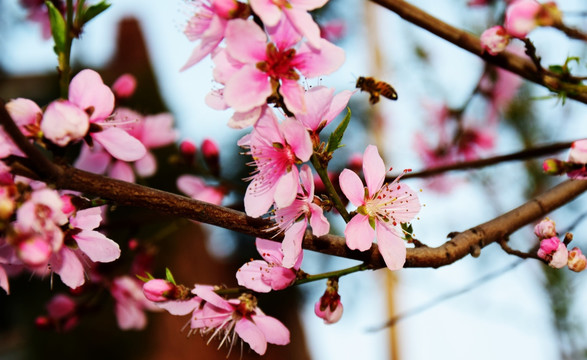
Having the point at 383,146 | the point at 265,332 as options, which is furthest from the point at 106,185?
the point at 383,146

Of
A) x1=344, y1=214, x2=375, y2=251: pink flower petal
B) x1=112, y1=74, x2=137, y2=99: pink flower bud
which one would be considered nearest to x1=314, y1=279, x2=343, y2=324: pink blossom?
x1=344, y1=214, x2=375, y2=251: pink flower petal

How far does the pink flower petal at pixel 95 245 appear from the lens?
69 centimetres

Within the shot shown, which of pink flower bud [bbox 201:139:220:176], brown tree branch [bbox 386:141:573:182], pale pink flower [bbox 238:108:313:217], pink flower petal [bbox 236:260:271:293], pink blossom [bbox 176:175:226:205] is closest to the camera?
pale pink flower [bbox 238:108:313:217]

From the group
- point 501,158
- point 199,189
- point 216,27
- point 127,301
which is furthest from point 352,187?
point 127,301

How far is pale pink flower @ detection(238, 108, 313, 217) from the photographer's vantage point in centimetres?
61

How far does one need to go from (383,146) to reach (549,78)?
307 centimetres

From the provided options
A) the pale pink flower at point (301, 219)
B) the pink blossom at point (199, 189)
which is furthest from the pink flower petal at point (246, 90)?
the pink blossom at point (199, 189)

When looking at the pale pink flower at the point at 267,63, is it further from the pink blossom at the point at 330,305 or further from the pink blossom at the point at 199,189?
the pink blossom at the point at 199,189

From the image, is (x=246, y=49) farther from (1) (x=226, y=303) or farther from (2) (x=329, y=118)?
(1) (x=226, y=303)

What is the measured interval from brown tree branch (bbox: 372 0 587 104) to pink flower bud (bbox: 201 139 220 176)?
1.87 feet

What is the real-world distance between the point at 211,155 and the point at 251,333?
59 cm

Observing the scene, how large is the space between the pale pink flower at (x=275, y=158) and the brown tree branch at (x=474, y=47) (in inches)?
12.7

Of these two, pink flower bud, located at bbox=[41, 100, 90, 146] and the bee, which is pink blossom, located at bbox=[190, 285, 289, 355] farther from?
the bee

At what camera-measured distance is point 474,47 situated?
0.83m
